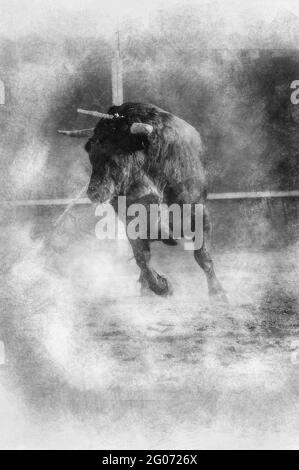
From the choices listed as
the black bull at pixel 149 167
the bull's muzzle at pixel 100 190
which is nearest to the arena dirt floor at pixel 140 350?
the black bull at pixel 149 167

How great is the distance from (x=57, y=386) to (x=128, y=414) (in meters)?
0.47

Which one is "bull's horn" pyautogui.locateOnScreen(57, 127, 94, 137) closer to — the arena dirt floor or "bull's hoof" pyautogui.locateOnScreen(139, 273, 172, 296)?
the arena dirt floor

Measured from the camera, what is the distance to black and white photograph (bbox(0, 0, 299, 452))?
10.8 ft

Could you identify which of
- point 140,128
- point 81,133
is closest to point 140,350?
point 140,128

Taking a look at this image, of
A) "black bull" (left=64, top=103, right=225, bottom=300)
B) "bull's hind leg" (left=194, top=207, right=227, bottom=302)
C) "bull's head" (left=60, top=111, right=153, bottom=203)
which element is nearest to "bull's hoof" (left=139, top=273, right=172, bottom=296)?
"black bull" (left=64, top=103, right=225, bottom=300)

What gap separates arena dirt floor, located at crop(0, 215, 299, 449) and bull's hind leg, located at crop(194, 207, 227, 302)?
7cm

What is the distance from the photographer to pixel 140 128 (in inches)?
132

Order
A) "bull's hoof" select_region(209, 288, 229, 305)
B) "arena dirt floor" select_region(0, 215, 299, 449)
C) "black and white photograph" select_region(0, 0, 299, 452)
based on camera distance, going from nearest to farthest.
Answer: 1. "arena dirt floor" select_region(0, 215, 299, 449)
2. "black and white photograph" select_region(0, 0, 299, 452)
3. "bull's hoof" select_region(209, 288, 229, 305)

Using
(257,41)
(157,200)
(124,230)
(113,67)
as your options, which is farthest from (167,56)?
(124,230)

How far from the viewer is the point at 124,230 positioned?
12.4ft

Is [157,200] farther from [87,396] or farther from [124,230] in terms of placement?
[87,396]

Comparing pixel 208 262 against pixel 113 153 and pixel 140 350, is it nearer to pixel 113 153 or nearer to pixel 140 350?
pixel 140 350

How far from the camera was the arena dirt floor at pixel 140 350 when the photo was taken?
2.80m
